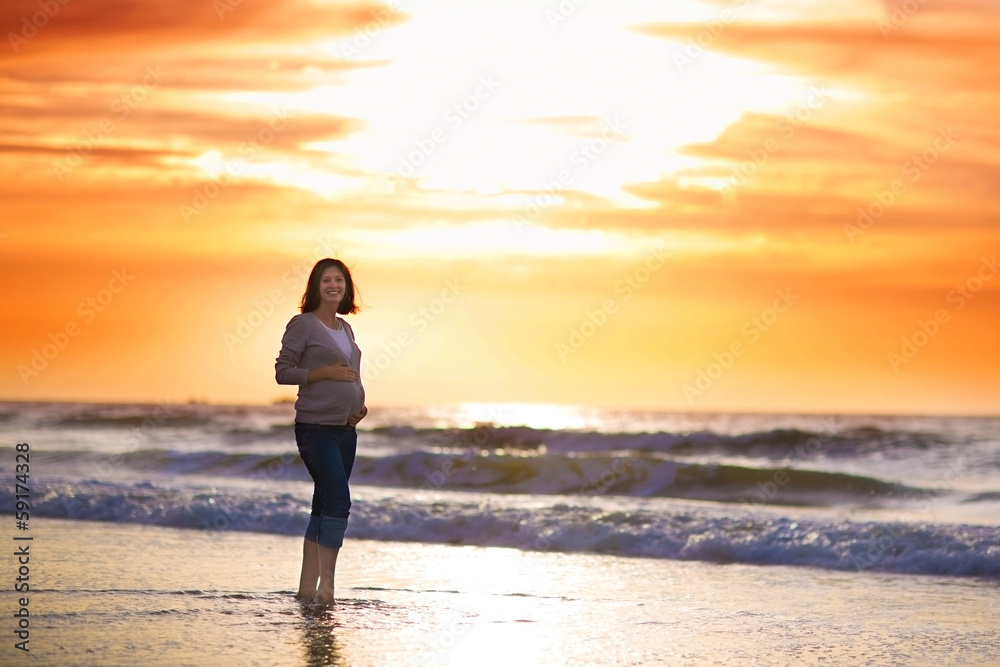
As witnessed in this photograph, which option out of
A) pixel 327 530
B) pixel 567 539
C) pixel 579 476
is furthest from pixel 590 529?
pixel 579 476

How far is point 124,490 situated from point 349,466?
7014 mm

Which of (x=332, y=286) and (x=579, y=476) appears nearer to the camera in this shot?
(x=332, y=286)

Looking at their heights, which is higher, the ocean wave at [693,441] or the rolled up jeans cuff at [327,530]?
the rolled up jeans cuff at [327,530]

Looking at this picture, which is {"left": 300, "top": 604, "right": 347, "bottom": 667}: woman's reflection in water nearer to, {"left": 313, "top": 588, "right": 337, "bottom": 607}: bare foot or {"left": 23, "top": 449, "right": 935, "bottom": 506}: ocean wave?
{"left": 313, "top": 588, "right": 337, "bottom": 607}: bare foot

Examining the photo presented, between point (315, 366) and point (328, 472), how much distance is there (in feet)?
1.97

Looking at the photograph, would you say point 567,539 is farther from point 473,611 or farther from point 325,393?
point 325,393

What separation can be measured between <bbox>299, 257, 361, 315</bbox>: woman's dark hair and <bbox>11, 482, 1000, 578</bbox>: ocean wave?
180 inches

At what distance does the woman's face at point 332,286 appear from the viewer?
6016mm

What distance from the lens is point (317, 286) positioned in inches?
238

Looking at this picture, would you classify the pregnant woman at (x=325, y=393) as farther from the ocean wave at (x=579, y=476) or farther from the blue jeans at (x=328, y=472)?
the ocean wave at (x=579, y=476)

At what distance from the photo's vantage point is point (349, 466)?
608cm

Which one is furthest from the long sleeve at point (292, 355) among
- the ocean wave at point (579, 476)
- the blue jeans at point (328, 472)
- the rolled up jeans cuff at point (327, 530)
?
the ocean wave at point (579, 476)

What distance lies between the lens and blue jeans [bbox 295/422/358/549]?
593cm

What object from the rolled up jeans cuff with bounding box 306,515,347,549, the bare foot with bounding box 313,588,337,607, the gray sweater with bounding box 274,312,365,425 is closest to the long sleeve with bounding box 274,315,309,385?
the gray sweater with bounding box 274,312,365,425
